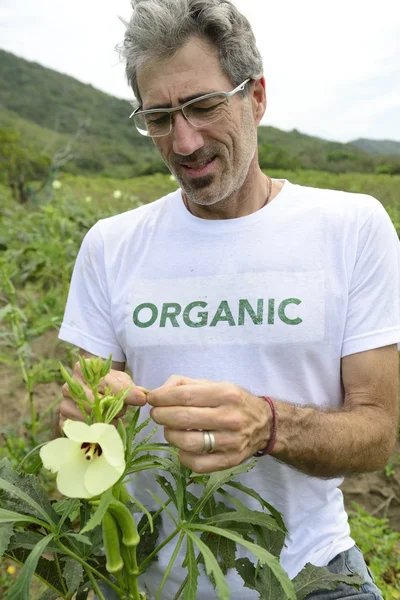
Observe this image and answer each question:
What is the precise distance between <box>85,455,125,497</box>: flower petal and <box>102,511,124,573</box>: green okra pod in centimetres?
10

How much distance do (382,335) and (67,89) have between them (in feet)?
166

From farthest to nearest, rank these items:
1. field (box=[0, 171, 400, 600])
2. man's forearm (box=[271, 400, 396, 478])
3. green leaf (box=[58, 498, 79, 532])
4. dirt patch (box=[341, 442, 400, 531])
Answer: dirt patch (box=[341, 442, 400, 531]) < field (box=[0, 171, 400, 600]) < man's forearm (box=[271, 400, 396, 478]) < green leaf (box=[58, 498, 79, 532])

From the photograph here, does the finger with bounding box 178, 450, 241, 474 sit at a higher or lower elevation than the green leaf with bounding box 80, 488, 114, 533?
lower

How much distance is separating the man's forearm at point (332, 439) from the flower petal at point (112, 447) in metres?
0.60

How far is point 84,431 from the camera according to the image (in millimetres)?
805

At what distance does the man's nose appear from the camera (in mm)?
1692

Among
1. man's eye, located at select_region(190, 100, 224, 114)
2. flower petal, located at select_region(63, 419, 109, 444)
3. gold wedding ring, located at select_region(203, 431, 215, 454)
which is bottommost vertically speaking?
gold wedding ring, located at select_region(203, 431, 215, 454)

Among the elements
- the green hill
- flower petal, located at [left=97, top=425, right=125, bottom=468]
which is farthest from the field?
the green hill

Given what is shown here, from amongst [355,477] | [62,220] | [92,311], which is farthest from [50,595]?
[62,220]

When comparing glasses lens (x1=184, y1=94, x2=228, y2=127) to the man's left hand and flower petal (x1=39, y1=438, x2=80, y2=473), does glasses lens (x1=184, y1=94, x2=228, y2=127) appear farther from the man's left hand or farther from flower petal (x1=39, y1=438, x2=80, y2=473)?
flower petal (x1=39, y1=438, x2=80, y2=473)

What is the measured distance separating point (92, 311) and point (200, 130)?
0.65 metres

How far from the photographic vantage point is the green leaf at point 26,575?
3.03ft

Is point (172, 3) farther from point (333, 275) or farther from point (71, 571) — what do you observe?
point (71, 571)

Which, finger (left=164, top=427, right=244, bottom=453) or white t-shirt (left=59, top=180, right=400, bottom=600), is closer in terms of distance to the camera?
finger (left=164, top=427, right=244, bottom=453)
